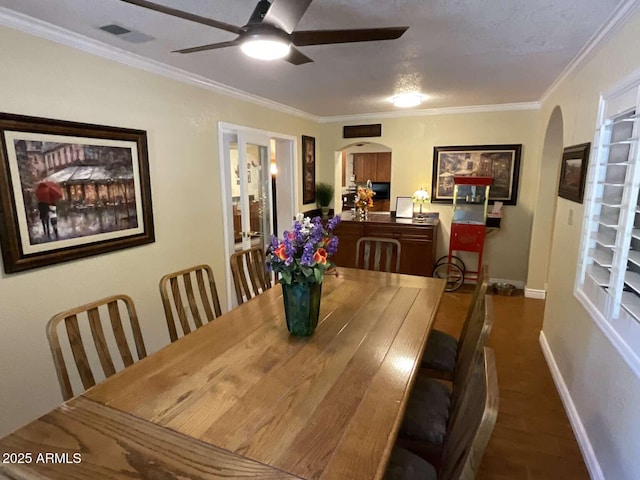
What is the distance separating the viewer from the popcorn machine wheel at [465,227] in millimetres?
4352

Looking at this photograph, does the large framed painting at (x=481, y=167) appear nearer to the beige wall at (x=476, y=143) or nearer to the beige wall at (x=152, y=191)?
the beige wall at (x=476, y=143)

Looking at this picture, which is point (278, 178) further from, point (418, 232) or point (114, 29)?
point (114, 29)

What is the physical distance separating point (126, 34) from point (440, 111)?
368cm

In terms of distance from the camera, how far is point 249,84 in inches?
128

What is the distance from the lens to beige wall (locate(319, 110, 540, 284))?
14.2 feet

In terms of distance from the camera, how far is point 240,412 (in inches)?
45.6

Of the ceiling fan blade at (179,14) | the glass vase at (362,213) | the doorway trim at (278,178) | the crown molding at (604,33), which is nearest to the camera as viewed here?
the ceiling fan blade at (179,14)

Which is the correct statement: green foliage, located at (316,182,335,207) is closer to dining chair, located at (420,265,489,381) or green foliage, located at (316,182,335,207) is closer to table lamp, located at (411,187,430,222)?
table lamp, located at (411,187,430,222)

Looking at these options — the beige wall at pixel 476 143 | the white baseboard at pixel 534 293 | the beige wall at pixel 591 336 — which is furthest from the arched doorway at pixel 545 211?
the beige wall at pixel 591 336

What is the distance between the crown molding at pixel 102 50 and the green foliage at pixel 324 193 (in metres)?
2.00

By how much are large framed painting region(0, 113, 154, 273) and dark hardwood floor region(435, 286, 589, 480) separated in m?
2.67

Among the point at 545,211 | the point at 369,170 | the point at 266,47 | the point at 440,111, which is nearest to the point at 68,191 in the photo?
the point at 266,47

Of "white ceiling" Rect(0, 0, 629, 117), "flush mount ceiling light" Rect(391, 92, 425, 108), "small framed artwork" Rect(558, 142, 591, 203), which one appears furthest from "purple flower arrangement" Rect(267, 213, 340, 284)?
"flush mount ceiling light" Rect(391, 92, 425, 108)

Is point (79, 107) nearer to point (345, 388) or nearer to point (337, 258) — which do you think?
point (345, 388)
